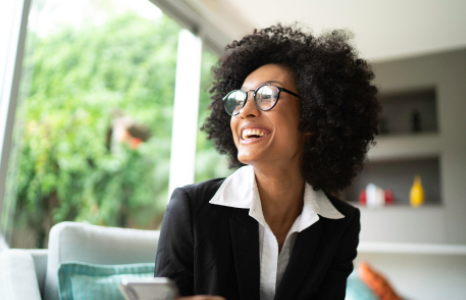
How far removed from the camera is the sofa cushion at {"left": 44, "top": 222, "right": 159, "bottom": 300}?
143cm

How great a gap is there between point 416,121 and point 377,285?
2.42m

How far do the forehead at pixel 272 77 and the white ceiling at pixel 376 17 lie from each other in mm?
1639

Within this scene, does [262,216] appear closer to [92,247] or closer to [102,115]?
[92,247]

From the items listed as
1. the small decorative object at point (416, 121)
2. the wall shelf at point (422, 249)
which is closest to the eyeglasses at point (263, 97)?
the wall shelf at point (422, 249)

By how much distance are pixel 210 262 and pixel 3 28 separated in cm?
139

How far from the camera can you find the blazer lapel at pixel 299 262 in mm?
1365

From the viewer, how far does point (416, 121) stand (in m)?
4.57

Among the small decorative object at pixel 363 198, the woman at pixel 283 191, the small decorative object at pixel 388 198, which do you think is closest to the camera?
the woman at pixel 283 191

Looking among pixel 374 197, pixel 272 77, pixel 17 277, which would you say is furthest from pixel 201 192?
pixel 374 197

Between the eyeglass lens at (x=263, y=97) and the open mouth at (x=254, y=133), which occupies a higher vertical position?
the eyeglass lens at (x=263, y=97)

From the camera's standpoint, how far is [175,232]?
1312mm

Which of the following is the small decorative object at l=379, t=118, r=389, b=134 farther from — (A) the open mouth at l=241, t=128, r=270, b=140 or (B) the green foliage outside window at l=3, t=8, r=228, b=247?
(A) the open mouth at l=241, t=128, r=270, b=140

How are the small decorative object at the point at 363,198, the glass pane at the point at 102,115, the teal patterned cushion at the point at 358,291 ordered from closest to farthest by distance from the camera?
the teal patterned cushion at the point at 358,291
the small decorative object at the point at 363,198
the glass pane at the point at 102,115

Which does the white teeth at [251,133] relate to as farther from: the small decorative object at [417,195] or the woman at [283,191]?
the small decorative object at [417,195]
